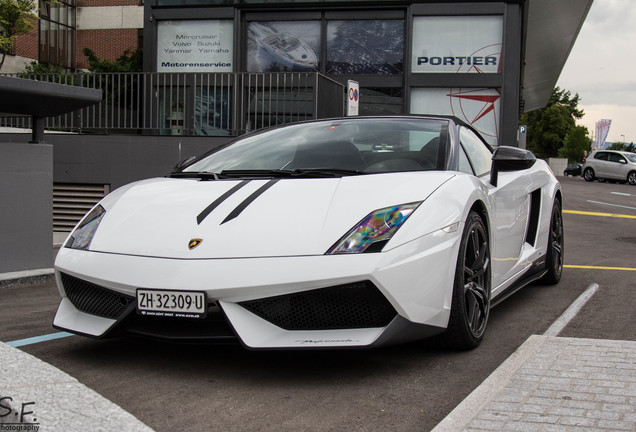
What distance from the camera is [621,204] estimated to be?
19.7m

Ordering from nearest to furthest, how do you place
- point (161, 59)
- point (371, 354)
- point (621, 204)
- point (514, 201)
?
point (371, 354), point (514, 201), point (161, 59), point (621, 204)

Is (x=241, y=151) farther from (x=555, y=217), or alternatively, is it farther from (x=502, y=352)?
(x=555, y=217)

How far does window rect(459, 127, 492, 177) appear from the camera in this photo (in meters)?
4.69

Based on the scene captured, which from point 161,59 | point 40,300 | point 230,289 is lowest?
point 40,300

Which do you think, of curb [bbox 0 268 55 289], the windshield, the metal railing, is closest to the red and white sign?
the metal railing

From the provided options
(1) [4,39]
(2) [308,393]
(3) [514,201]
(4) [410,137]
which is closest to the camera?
(2) [308,393]

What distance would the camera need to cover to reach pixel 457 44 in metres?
15.9

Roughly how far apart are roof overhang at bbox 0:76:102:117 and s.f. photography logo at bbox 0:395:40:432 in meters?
4.14

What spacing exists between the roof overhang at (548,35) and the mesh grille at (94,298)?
54.8 ft

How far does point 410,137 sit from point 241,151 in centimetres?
108

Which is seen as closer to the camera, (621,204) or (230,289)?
(230,289)

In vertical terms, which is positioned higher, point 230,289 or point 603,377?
point 230,289

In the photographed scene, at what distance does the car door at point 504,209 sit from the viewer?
179 inches

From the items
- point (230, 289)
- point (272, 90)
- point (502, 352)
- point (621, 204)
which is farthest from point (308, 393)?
point (621, 204)
